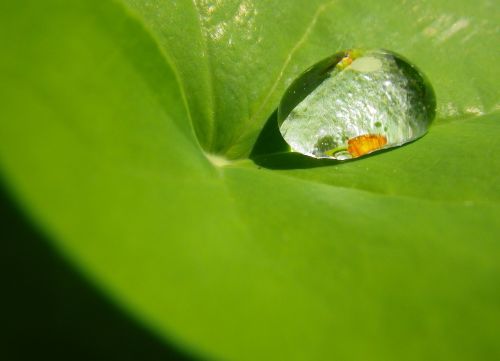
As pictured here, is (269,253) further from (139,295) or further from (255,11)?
(255,11)

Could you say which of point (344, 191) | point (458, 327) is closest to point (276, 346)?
point (458, 327)

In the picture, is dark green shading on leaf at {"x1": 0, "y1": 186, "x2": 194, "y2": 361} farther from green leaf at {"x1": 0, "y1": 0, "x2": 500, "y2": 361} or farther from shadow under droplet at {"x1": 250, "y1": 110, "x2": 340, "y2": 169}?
shadow under droplet at {"x1": 250, "y1": 110, "x2": 340, "y2": 169}

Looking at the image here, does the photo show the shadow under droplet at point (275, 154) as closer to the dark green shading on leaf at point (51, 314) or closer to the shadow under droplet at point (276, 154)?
the shadow under droplet at point (276, 154)

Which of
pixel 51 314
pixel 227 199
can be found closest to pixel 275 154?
pixel 227 199

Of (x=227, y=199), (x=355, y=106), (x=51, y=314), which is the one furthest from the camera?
(x=355, y=106)

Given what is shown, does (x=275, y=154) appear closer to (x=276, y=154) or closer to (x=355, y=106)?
(x=276, y=154)

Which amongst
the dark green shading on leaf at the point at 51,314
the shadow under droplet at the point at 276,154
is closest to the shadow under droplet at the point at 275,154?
the shadow under droplet at the point at 276,154
